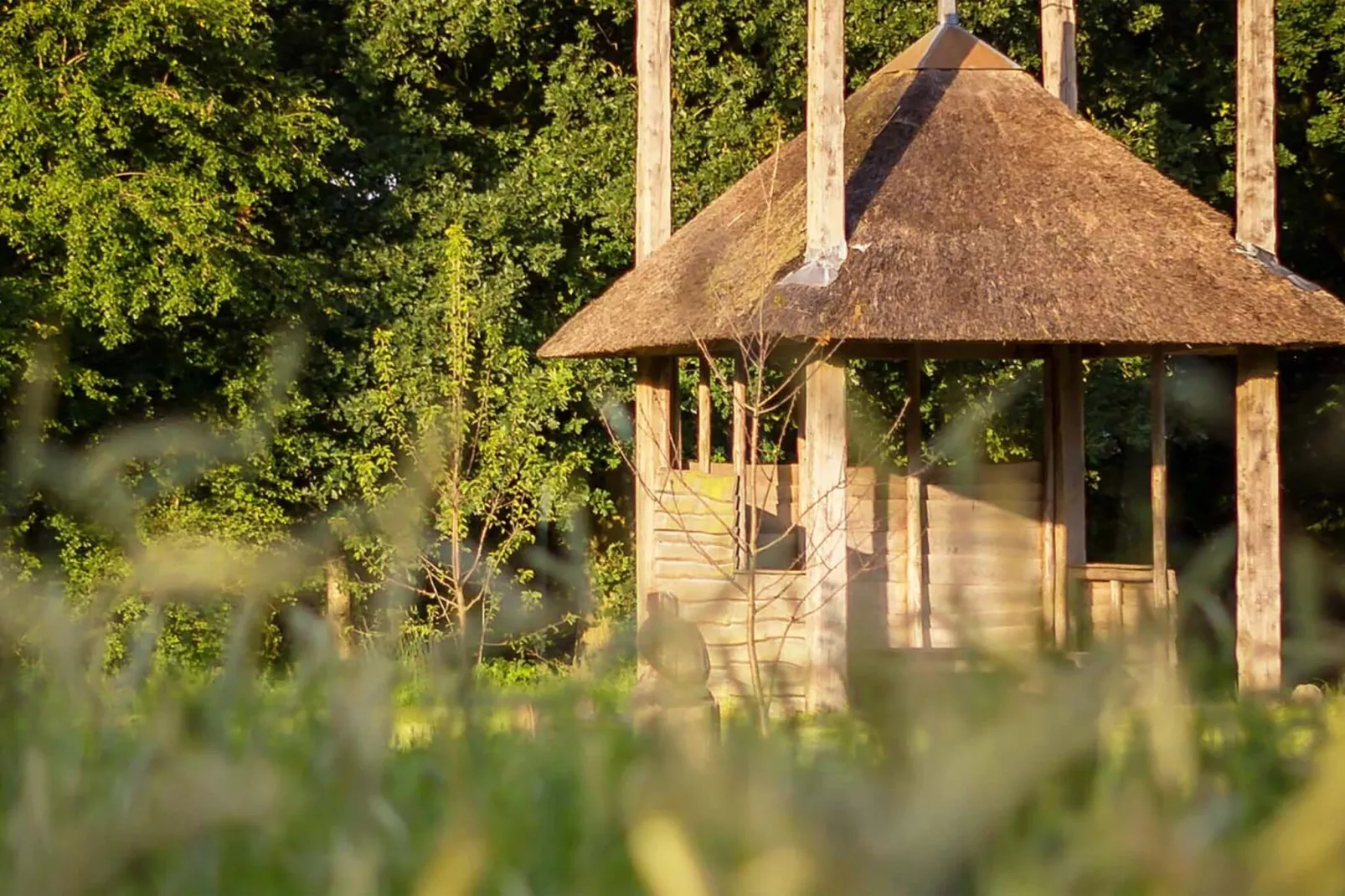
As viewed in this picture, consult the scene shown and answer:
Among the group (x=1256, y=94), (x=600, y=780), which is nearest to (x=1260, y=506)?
(x=1256, y=94)

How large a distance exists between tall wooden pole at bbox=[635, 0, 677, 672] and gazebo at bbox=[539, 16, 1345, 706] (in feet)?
0.12

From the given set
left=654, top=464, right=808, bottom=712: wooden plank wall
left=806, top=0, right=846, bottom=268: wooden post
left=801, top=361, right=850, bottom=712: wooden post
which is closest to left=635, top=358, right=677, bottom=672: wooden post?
left=654, top=464, right=808, bottom=712: wooden plank wall

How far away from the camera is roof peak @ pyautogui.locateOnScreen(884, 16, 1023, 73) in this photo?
12.1 m

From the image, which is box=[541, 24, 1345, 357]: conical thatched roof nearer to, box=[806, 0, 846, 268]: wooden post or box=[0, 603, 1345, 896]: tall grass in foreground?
box=[806, 0, 846, 268]: wooden post

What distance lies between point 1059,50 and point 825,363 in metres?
4.30

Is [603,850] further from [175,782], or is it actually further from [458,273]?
[458,273]

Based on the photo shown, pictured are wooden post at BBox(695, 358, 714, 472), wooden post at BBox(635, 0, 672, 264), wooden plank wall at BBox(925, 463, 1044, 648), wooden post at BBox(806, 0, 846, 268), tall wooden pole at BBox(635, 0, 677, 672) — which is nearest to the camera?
wooden post at BBox(806, 0, 846, 268)

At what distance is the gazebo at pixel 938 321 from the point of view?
9797 millimetres

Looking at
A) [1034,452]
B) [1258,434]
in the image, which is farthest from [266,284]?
[1258,434]

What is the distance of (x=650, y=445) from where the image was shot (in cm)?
1157

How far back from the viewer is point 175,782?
69 centimetres

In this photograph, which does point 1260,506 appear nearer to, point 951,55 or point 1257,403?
point 1257,403

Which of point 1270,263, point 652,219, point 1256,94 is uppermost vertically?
point 1256,94

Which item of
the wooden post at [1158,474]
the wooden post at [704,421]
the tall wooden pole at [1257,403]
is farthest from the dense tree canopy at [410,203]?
the tall wooden pole at [1257,403]
